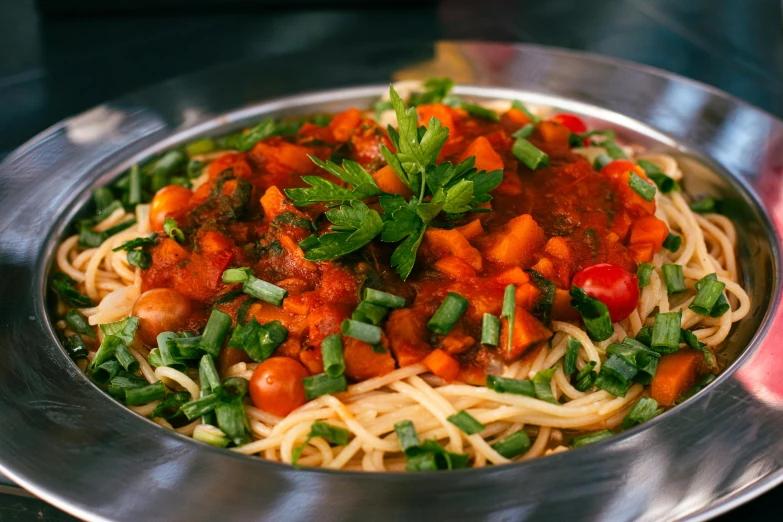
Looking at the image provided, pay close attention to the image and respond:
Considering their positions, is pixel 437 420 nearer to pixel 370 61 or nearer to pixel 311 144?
pixel 311 144

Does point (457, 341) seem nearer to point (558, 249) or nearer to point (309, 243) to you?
point (558, 249)

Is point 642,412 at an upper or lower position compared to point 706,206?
lower

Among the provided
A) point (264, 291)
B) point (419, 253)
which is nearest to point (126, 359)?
point (264, 291)

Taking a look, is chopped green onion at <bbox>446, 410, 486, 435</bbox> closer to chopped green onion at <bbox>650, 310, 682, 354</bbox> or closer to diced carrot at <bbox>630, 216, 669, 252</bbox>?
chopped green onion at <bbox>650, 310, 682, 354</bbox>

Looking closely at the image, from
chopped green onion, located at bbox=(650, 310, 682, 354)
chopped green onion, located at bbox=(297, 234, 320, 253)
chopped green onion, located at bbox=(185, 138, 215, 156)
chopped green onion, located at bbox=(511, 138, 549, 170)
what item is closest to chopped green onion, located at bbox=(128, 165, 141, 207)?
chopped green onion, located at bbox=(185, 138, 215, 156)

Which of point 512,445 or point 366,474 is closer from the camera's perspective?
point 366,474

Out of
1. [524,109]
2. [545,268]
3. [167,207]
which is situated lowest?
[545,268]
